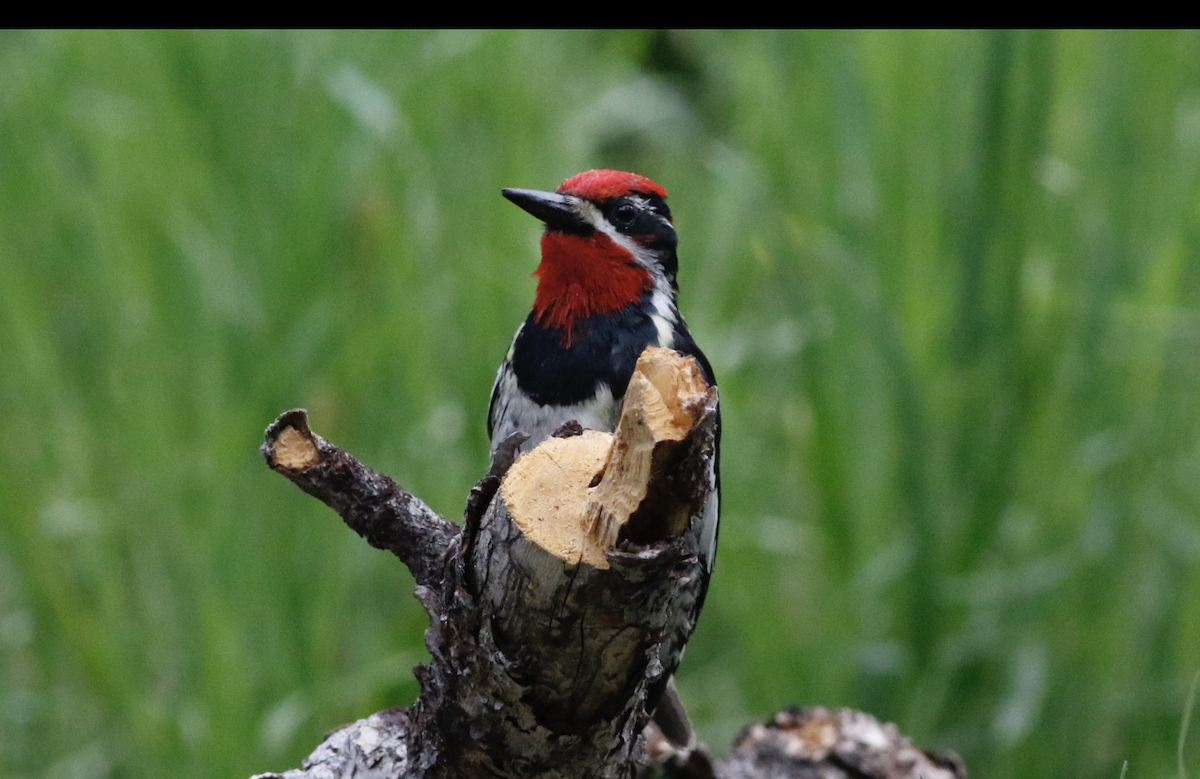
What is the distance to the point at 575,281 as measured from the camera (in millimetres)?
1946

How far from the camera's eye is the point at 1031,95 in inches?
95.3

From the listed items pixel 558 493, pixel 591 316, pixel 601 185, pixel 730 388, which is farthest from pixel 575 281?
pixel 730 388

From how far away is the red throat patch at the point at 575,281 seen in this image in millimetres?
1940

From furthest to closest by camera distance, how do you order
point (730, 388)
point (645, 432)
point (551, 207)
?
point (730, 388) < point (551, 207) < point (645, 432)

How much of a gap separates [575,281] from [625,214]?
0.51 ft

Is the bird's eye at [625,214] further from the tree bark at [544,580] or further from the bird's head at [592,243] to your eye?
the tree bark at [544,580]

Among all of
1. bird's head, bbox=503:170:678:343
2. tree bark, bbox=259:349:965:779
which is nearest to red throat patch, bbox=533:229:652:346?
bird's head, bbox=503:170:678:343

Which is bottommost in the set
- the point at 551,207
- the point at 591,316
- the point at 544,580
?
the point at 544,580

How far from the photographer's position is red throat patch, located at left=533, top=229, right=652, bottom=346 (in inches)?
76.4

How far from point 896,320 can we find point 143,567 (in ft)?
5.46

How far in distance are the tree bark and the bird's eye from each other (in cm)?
72

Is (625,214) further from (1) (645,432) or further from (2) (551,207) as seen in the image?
(1) (645,432)

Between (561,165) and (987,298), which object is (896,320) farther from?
(561,165)

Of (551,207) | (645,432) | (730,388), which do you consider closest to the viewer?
(645,432)
